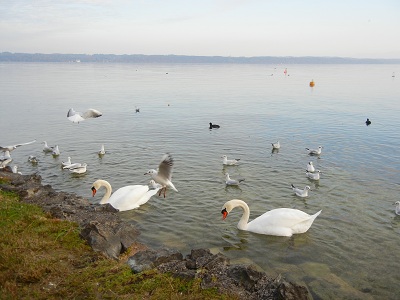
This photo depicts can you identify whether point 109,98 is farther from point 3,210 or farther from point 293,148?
point 3,210

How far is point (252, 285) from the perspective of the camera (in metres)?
8.08

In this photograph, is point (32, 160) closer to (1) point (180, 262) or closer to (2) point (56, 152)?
(2) point (56, 152)

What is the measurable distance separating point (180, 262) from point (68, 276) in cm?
255

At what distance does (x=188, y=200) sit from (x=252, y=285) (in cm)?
840

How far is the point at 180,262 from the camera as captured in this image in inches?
348

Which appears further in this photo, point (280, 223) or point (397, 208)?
point (397, 208)

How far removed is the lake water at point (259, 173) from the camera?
37.9ft

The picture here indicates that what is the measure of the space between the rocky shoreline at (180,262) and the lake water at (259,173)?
188 centimetres

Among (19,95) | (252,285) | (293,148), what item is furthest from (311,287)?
(19,95)

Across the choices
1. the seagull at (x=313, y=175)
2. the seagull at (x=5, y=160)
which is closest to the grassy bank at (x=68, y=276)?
the seagull at (x=313, y=175)

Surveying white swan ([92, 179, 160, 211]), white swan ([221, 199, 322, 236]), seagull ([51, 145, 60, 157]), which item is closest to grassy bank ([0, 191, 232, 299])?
white swan ([92, 179, 160, 211])

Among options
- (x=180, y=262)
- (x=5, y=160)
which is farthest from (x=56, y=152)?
(x=180, y=262)

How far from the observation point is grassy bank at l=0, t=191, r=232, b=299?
727 centimetres

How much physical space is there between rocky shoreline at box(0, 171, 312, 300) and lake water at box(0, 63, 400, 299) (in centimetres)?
188
